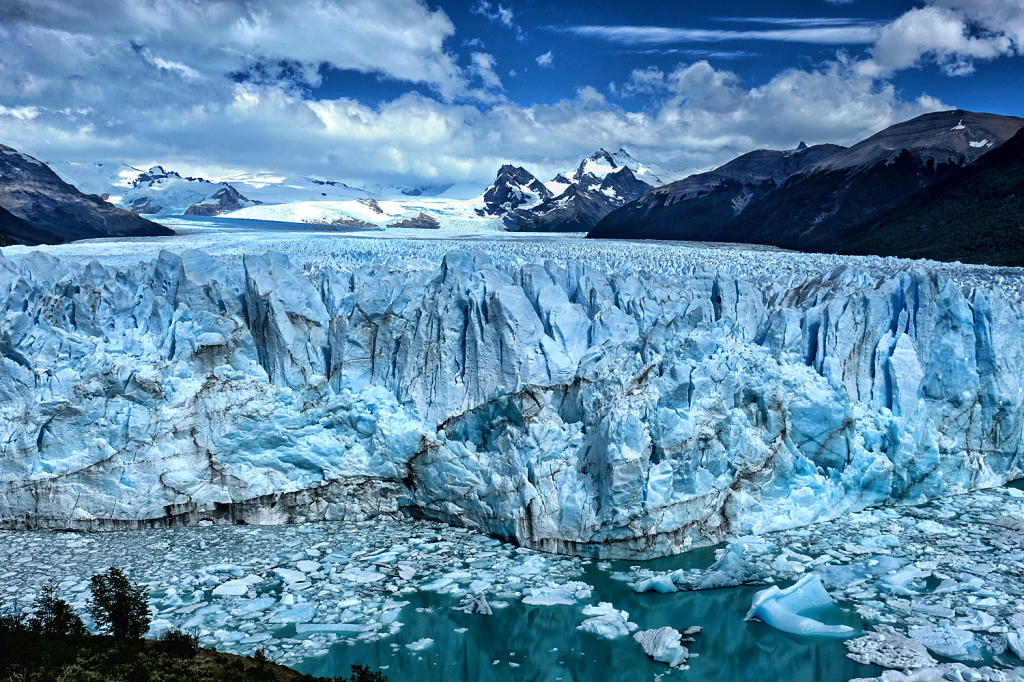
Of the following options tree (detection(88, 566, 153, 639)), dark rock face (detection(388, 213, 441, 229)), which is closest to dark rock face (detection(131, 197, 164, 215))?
dark rock face (detection(388, 213, 441, 229))

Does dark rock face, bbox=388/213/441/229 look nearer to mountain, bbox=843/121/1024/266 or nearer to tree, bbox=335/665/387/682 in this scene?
mountain, bbox=843/121/1024/266

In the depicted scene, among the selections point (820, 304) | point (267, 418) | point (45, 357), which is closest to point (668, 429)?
point (820, 304)

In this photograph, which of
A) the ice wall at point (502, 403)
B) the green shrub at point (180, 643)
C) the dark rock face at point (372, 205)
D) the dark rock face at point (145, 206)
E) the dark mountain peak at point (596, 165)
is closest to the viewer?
the green shrub at point (180, 643)

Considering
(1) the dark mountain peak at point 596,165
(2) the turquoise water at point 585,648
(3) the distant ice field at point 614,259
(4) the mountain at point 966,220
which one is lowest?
(2) the turquoise water at point 585,648

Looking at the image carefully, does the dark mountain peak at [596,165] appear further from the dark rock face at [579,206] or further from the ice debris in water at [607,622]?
the ice debris in water at [607,622]

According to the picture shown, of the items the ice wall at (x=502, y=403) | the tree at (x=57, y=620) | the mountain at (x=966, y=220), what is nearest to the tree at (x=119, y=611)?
the tree at (x=57, y=620)

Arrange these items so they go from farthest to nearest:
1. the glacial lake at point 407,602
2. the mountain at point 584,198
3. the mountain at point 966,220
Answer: the mountain at point 584,198
the mountain at point 966,220
the glacial lake at point 407,602

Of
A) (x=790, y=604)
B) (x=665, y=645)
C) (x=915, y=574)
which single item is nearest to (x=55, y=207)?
(x=665, y=645)
